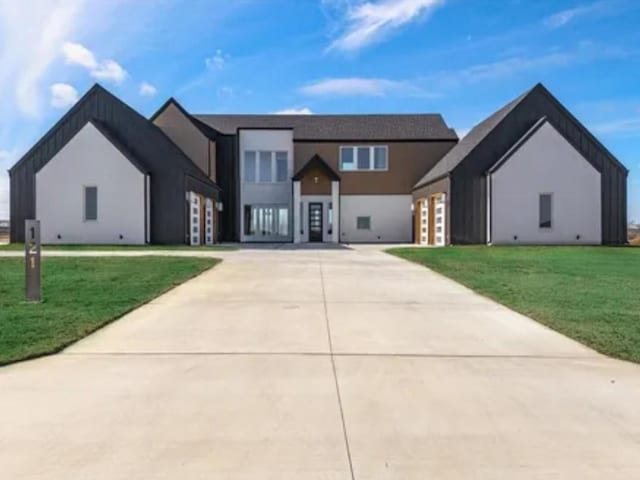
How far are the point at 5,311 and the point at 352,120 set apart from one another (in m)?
31.2

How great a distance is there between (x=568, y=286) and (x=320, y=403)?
27.8ft

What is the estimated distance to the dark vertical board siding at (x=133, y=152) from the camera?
84.6 ft

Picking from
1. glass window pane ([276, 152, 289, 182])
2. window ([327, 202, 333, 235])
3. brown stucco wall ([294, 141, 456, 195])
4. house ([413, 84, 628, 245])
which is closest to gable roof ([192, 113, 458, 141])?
brown stucco wall ([294, 141, 456, 195])

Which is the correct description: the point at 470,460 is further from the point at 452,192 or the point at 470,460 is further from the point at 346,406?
the point at 452,192

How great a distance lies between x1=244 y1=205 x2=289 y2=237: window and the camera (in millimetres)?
35031

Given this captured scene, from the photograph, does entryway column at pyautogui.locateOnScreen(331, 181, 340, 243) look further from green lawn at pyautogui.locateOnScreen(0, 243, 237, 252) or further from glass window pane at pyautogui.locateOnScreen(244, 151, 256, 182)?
green lawn at pyautogui.locateOnScreen(0, 243, 237, 252)

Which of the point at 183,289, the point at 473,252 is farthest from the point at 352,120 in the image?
the point at 183,289

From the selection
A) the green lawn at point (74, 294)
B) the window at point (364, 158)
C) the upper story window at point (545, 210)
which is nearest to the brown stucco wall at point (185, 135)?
the window at point (364, 158)

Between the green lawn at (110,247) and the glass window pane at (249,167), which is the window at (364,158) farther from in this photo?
the green lawn at (110,247)

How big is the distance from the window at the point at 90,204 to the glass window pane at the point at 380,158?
16.5 metres

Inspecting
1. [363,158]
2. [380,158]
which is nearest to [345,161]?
[363,158]

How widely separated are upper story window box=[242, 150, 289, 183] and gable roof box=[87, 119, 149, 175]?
981 centimetres

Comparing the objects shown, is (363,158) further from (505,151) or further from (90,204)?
(90,204)

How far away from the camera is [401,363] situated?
18.8 feet
